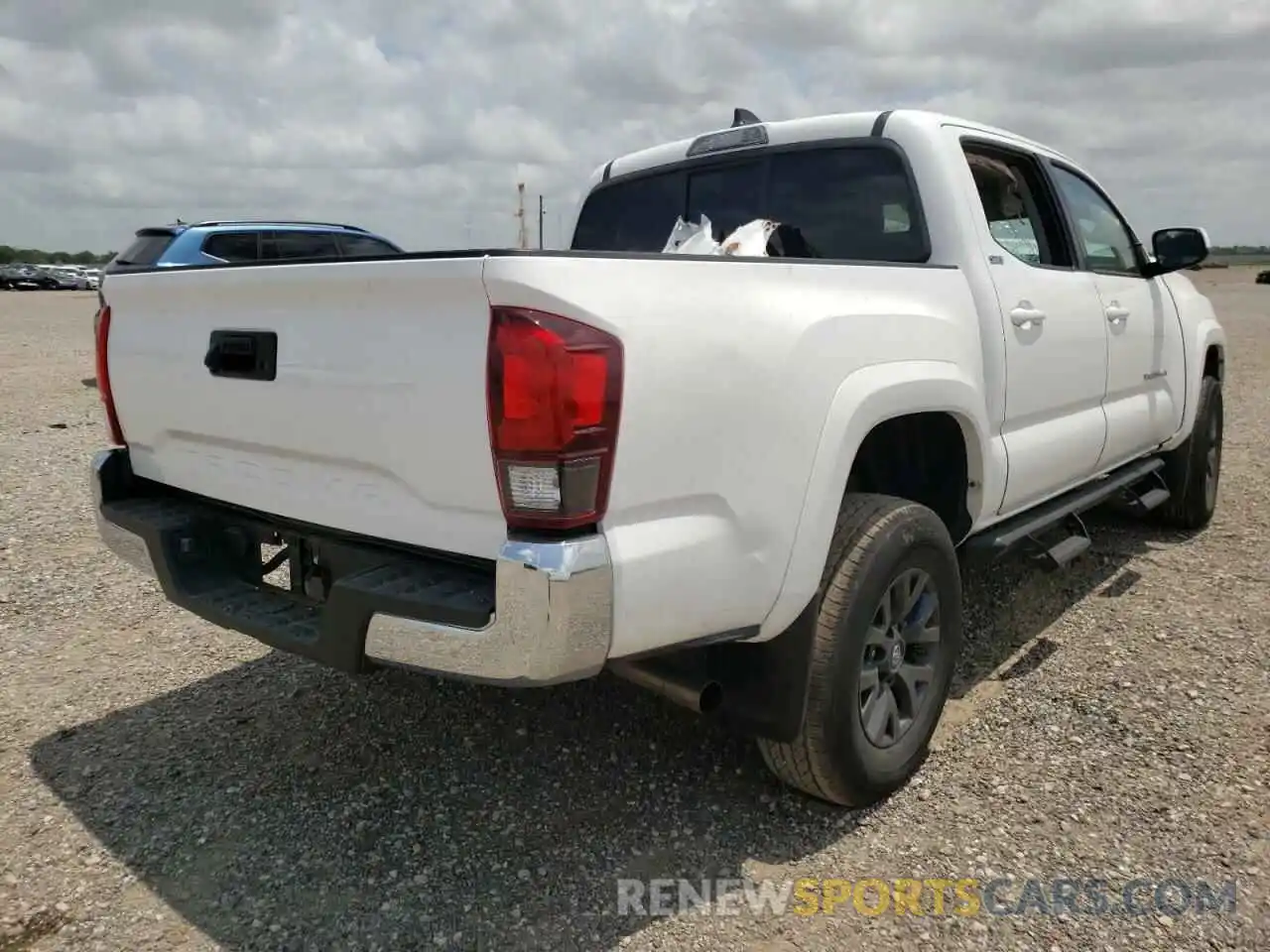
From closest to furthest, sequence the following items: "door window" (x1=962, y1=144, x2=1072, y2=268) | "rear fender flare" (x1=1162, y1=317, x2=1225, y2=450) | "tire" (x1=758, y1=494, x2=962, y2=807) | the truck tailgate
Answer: the truck tailgate
"tire" (x1=758, y1=494, x2=962, y2=807)
"door window" (x1=962, y1=144, x2=1072, y2=268)
"rear fender flare" (x1=1162, y1=317, x2=1225, y2=450)

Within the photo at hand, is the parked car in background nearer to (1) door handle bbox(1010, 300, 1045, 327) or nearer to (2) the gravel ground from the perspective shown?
(2) the gravel ground

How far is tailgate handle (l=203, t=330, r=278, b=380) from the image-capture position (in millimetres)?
2502

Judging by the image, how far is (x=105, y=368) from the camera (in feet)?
10.3

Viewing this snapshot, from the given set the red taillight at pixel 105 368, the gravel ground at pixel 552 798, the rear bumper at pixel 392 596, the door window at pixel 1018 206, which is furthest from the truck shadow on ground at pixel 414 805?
the door window at pixel 1018 206

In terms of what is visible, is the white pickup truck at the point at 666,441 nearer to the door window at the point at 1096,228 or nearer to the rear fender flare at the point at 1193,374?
the door window at the point at 1096,228

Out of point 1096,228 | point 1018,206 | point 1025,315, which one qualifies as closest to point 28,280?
point 1096,228

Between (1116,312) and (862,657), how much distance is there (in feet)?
7.54

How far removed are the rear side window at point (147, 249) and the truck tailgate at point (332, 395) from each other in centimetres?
754

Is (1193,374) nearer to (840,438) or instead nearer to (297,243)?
(840,438)

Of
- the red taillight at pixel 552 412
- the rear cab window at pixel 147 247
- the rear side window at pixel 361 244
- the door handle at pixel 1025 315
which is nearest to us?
the red taillight at pixel 552 412

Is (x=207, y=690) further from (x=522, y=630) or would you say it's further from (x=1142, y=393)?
(x=1142, y=393)

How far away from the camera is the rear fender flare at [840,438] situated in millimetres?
2410

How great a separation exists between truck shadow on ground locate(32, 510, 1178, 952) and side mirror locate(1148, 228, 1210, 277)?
2.21m

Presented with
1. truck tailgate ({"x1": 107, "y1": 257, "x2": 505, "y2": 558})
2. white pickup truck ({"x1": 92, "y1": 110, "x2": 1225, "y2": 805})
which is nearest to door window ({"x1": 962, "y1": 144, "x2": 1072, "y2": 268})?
white pickup truck ({"x1": 92, "y1": 110, "x2": 1225, "y2": 805})
